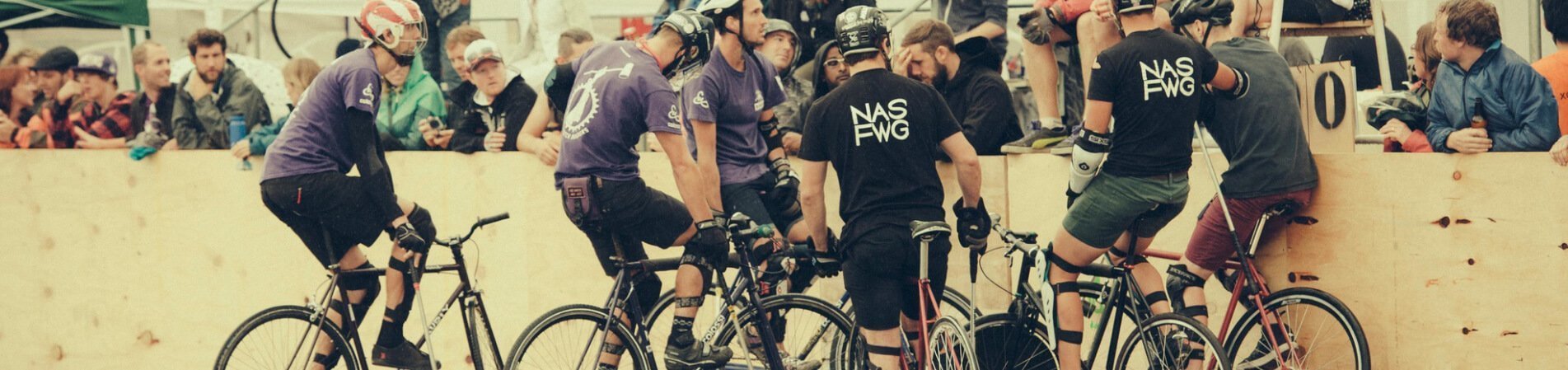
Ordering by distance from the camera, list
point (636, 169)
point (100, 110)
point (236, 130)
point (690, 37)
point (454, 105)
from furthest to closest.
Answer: point (100, 110) < point (236, 130) < point (454, 105) < point (636, 169) < point (690, 37)

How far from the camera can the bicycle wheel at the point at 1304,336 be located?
247 inches

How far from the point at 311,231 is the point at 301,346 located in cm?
51

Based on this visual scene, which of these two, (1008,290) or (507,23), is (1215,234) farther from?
(507,23)

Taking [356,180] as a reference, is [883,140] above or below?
above

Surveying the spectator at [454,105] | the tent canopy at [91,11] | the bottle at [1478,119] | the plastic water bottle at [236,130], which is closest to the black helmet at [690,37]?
the spectator at [454,105]

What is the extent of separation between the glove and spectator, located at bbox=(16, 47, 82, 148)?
592 centimetres

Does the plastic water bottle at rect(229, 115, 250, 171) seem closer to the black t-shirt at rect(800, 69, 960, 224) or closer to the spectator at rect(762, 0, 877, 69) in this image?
the spectator at rect(762, 0, 877, 69)

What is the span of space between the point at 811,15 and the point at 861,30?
2.64 metres

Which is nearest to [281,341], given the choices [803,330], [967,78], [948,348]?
[803,330]

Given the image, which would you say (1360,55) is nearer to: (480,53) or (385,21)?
(480,53)

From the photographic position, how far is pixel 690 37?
6.82 meters

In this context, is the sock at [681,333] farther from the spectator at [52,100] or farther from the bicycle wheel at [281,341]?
the spectator at [52,100]

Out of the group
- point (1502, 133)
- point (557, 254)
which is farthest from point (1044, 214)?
point (557, 254)

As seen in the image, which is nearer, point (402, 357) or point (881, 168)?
point (881, 168)
